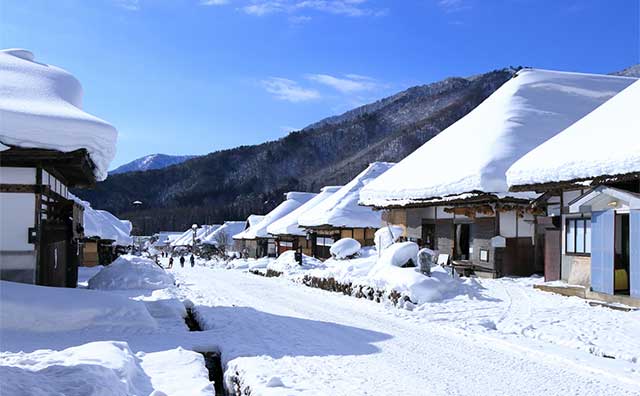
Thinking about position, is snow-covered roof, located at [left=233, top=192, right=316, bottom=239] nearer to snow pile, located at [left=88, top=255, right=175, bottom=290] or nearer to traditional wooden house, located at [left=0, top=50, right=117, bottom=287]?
snow pile, located at [left=88, top=255, right=175, bottom=290]

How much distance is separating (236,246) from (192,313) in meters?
57.9

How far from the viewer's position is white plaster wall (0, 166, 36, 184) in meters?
11.1

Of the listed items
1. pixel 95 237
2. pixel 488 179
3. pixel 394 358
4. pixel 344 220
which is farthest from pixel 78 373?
pixel 344 220

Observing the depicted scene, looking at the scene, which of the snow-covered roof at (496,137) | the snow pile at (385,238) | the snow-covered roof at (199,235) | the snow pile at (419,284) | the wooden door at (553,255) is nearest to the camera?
the snow pile at (419,284)

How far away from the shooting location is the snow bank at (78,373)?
4613mm

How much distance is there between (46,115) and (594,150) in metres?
11.3

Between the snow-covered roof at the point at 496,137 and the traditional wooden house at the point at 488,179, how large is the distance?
37 millimetres

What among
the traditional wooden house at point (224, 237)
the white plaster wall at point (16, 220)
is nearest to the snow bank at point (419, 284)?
the white plaster wall at point (16, 220)

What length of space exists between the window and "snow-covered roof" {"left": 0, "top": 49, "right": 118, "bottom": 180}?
35.4 ft

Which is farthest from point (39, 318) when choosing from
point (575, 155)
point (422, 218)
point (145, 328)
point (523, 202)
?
point (422, 218)

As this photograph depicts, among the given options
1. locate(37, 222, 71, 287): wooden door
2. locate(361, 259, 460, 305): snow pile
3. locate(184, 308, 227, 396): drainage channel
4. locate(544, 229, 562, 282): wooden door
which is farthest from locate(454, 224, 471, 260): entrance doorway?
locate(184, 308, 227, 396): drainage channel

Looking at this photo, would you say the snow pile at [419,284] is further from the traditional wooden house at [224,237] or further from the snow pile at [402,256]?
the traditional wooden house at [224,237]

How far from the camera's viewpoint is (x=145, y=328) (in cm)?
937

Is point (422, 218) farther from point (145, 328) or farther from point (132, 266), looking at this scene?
point (145, 328)
